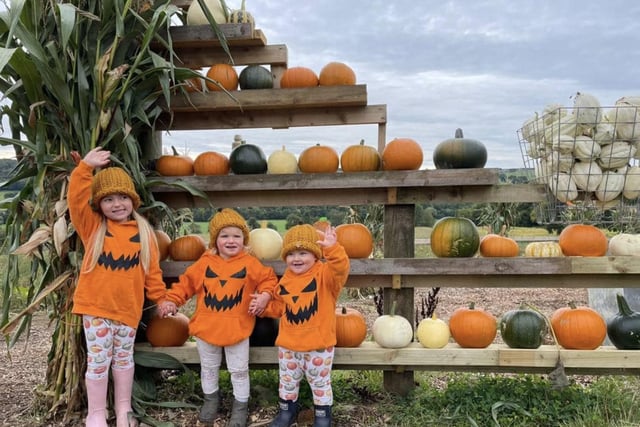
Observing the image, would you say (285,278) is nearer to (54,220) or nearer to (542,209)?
(54,220)

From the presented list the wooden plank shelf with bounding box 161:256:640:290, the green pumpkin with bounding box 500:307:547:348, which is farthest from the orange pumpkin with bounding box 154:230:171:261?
the green pumpkin with bounding box 500:307:547:348

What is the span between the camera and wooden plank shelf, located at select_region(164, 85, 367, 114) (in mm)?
3748

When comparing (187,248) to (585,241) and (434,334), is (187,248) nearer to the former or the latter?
(434,334)

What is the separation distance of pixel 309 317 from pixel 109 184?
4.74ft

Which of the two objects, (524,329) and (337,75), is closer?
(524,329)

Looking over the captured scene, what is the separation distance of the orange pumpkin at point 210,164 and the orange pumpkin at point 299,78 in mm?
732

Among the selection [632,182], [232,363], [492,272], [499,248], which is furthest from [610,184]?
[232,363]

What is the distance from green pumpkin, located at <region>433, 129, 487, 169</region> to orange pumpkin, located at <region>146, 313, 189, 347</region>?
2191mm

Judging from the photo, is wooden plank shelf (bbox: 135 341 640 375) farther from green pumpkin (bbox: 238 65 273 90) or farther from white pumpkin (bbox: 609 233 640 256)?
green pumpkin (bbox: 238 65 273 90)

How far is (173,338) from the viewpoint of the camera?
3.76m

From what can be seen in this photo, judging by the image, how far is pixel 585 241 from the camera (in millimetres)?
3578

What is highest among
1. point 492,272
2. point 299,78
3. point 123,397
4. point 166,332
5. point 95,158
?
point 299,78

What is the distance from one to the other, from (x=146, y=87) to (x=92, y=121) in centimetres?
47

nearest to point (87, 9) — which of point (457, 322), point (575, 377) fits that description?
point (457, 322)
